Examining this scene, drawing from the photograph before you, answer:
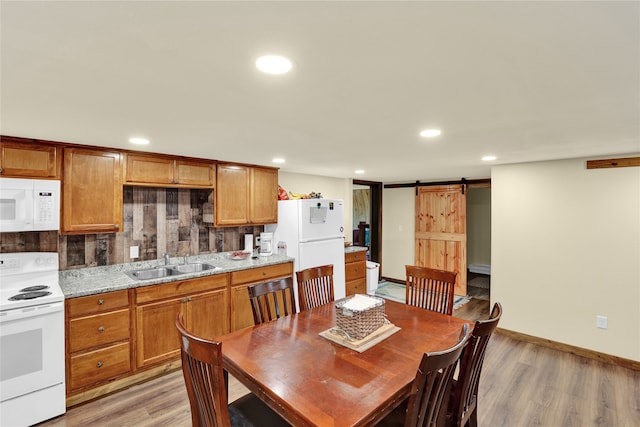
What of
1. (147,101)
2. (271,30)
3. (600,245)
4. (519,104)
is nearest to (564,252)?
(600,245)

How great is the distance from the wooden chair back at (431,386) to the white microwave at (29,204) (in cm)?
283

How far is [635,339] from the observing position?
3.06 meters

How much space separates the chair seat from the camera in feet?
5.00

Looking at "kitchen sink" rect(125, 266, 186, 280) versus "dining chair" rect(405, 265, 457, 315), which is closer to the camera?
"dining chair" rect(405, 265, 457, 315)

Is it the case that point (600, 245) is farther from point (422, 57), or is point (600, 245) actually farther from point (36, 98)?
point (36, 98)

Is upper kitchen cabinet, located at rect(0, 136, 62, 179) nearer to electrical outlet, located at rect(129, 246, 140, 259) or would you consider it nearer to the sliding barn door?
electrical outlet, located at rect(129, 246, 140, 259)

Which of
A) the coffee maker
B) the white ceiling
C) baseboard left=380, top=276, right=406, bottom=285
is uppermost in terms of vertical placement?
the white ceiling

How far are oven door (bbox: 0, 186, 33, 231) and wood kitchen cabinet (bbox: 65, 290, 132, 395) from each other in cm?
67

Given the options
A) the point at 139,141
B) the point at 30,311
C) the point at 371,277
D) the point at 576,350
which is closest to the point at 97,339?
the point at 30,311

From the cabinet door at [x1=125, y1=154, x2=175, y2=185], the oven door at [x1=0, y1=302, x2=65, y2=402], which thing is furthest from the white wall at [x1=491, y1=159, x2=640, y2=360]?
the oven door at [x1=0, y1=302, x2=65, y2=402]

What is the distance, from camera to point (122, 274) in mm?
2967

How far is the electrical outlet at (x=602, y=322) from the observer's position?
321cm

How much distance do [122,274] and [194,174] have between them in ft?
3.99

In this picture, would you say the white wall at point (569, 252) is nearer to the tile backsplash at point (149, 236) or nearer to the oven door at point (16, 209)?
the tile backsplash at point (149, 236)
